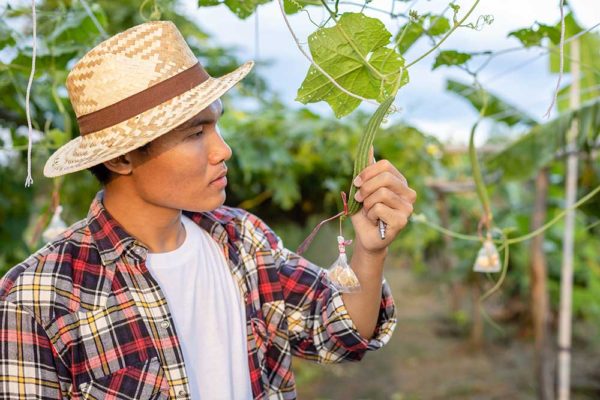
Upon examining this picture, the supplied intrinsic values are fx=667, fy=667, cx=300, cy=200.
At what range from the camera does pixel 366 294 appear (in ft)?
4.45

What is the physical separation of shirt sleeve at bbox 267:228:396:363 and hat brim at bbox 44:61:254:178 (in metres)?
0.44

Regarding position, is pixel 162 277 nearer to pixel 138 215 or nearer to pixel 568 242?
pixel 138 215

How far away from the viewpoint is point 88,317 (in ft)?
3.95

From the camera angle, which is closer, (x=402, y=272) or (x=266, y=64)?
(x=266, y=64)

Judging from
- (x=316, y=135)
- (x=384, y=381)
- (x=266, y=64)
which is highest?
(x=266, y=64)

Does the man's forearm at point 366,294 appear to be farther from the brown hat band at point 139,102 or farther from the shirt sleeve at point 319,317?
the brown hat band at point 139,102

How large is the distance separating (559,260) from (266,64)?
313 cm

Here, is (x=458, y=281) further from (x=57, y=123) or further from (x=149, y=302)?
(x=149, y=302)

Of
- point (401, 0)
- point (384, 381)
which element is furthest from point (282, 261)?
point (384, 381)

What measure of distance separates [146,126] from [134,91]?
0.24 feet

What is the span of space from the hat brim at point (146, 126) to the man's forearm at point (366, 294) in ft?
1.34

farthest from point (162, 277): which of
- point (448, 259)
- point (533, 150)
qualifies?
point (448, 259)

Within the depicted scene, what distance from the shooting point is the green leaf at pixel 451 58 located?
1.43 m

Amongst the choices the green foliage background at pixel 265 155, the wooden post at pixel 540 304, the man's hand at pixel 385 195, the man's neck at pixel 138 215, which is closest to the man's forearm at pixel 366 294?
the man's hand at pixel 385 195
